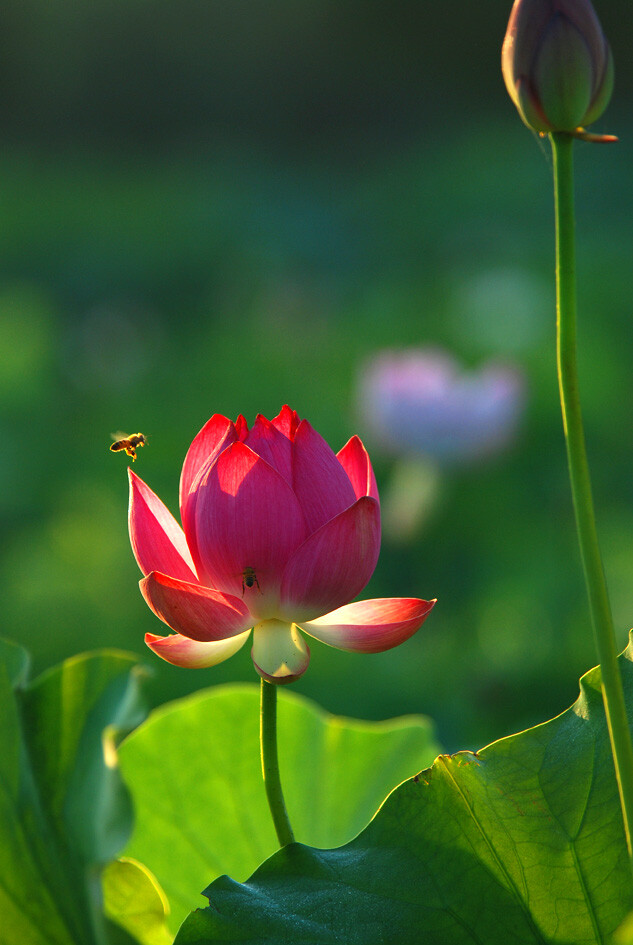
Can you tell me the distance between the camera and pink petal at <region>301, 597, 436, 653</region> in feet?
1.06

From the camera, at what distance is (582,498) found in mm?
250

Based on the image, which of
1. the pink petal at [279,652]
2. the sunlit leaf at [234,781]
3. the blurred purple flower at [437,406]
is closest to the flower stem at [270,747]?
the pink petal at [279,652]

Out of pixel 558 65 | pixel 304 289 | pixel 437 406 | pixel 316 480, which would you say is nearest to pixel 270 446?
pixel 316 480

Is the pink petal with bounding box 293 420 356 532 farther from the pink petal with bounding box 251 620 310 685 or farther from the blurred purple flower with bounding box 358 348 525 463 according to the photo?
the blurred purple flower with bounding box 358 348 525 463

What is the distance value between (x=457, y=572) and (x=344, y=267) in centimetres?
316

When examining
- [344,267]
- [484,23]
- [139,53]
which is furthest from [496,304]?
[139,53]

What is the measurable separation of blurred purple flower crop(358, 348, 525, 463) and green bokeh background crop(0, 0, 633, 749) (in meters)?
0.09

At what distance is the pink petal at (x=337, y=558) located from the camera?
12.4 inches

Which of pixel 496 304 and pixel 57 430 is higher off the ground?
pixel 496 304

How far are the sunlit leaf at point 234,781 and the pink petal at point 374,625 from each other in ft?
0.53

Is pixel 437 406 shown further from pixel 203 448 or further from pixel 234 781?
pixel 203 448

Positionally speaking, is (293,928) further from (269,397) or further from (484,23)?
(484,23)

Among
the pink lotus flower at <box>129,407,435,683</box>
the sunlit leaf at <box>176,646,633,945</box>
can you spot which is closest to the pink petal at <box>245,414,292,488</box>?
the pink lotus flower at <box>129,407,435,683</box>

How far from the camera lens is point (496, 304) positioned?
3334 mm
